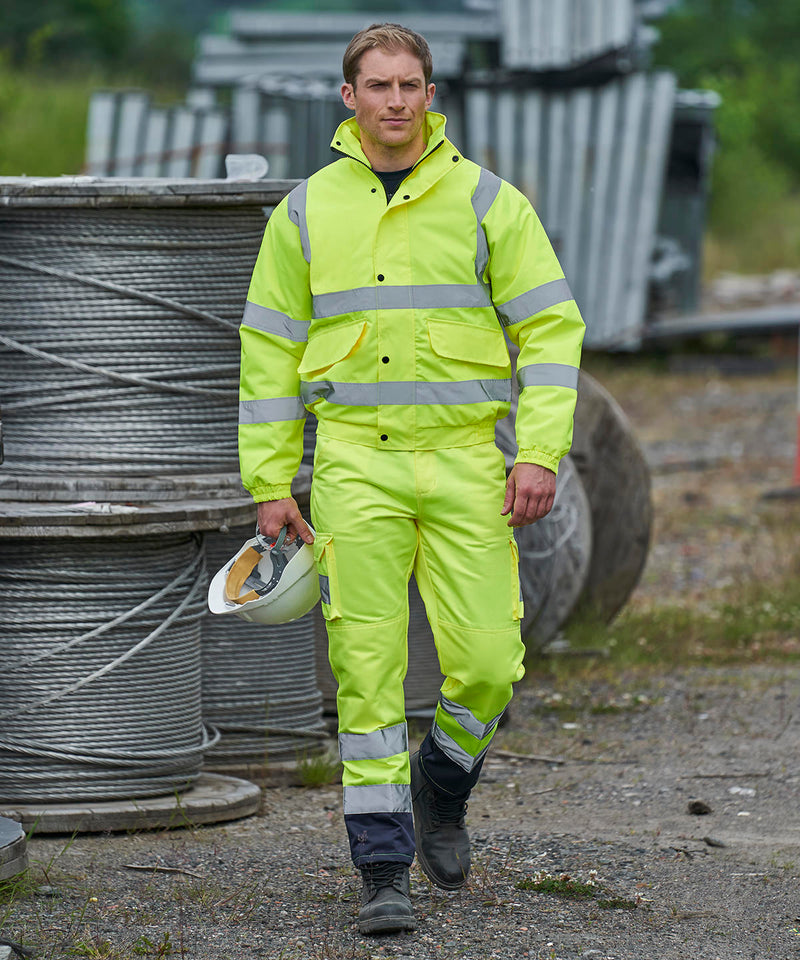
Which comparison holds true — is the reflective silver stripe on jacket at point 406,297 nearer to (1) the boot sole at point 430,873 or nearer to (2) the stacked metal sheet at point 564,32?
(1) the boot sole at point 430,873

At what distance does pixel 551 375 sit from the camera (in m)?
3.67

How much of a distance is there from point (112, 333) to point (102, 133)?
1223 cm

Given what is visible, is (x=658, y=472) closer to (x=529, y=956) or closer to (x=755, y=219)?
(x=529, y=956)

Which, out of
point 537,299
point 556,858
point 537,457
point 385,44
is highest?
point 385,44

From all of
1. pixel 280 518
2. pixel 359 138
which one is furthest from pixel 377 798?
pixel 359 138

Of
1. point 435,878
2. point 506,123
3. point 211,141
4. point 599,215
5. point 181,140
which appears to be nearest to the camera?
point 435,878

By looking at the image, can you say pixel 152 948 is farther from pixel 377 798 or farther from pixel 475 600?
pixel 475 600

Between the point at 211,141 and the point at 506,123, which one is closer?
the point at 211,141

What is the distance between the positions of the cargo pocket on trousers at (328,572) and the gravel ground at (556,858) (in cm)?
79

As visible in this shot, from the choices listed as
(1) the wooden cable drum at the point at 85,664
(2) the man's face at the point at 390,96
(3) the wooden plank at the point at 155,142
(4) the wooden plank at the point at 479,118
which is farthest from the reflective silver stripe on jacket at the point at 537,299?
(4) the wooden plank at the point at 479,118

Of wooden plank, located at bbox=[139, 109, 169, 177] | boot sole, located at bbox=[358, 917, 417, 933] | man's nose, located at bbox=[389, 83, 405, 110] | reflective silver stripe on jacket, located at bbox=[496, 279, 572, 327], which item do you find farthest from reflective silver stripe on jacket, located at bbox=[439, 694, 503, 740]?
wooden plank, located at bbox=[139, 109, 169, 177]

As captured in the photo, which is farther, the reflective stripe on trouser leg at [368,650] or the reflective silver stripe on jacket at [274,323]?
the reflective silver stripe on jacket at [274,323]

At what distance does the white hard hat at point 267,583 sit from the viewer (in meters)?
3.87

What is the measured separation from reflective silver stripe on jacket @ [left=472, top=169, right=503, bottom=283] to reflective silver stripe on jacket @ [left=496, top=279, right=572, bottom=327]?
0.39 ft
